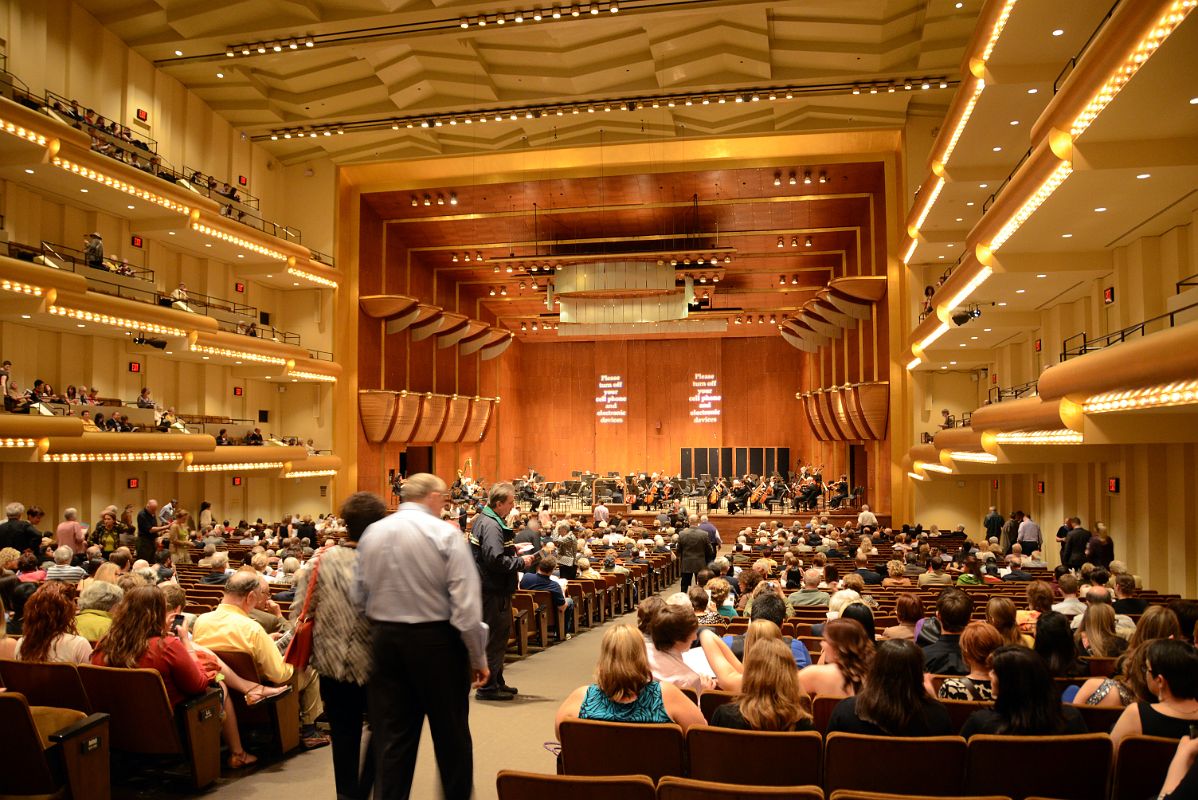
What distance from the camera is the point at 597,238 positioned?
29.5 m

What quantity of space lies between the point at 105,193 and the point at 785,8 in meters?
14.5

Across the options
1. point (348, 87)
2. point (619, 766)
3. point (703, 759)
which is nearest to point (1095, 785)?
point (703, 759)

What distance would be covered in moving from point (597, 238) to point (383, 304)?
7.43 m

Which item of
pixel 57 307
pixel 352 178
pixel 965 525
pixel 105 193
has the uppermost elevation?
pixel 352 178

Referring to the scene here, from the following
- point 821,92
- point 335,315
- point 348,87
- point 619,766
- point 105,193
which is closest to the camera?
point 619,766

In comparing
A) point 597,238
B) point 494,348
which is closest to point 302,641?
point 597,238

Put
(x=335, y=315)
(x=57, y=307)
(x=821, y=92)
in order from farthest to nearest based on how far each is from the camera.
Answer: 1. (x=335, y=315)
2. (x=821, y=92)
3. (x=57, y=307)

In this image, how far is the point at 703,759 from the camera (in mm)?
3553

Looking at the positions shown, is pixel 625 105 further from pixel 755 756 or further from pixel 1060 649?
pixel 755 756

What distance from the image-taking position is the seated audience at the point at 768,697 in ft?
11.8

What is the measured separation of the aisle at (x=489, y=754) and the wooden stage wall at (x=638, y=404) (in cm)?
2990

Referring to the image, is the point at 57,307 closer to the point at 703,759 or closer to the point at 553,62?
the point at 553,62

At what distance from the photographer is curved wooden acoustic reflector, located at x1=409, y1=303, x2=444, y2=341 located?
93.0 feet

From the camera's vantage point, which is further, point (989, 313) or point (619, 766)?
point (989, 313)
